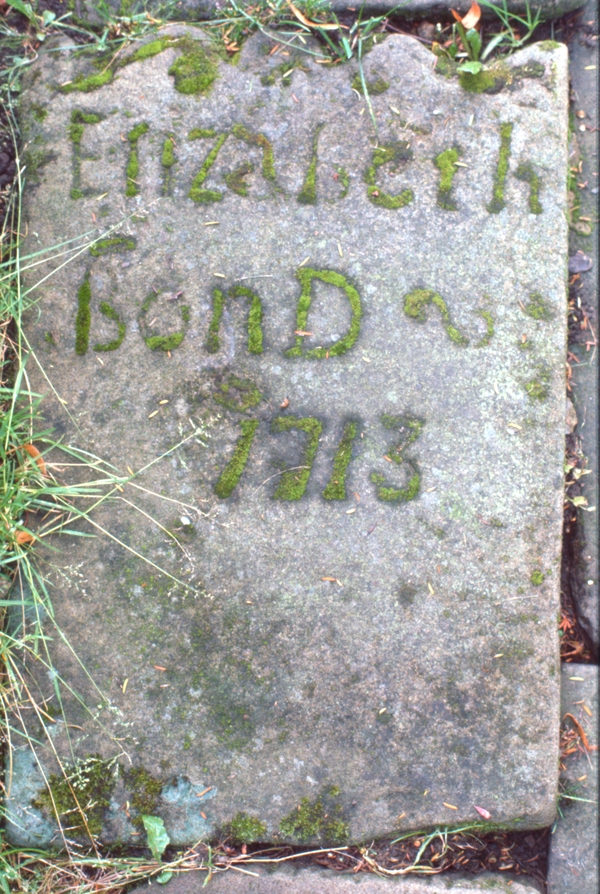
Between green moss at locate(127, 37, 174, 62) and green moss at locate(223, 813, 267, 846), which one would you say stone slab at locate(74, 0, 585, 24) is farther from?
green moss at locate(223, 813, 267, 846)

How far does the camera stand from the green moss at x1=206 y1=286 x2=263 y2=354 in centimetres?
195

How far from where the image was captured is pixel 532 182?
6.56ft

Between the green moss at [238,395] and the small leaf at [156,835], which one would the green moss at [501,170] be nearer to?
the green moss at [238,395]

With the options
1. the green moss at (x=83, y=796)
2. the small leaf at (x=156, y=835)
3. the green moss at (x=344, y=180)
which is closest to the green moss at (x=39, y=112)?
the green moss at (x=344, y=180)

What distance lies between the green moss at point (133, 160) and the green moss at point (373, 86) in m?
0.74

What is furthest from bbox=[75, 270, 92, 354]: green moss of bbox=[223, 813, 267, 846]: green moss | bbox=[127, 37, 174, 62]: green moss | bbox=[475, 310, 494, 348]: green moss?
bbox=[223, 813, 267, 846]: green moss

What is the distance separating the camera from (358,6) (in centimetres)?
209

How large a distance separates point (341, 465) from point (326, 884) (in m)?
1.26

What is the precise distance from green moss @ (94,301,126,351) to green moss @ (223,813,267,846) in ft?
5.08

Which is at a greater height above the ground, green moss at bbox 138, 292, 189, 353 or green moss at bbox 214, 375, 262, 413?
green moss at bbox 138, 292, 189, 353

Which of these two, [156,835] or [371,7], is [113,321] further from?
[156,835]

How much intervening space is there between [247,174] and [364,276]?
54 centimetres

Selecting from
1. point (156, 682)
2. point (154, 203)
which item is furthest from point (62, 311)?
point (156, 682)

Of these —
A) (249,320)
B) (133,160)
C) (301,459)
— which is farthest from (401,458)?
(133,160)
